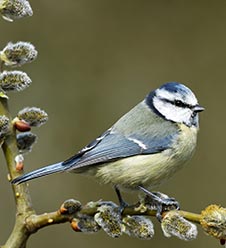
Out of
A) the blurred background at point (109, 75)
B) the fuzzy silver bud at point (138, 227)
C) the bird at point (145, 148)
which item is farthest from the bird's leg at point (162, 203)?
the blurred background at point (109, 75)

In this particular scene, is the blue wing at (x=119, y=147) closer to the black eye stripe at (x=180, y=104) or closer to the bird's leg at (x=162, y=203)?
the black eye stripe at (x=180, y=104)

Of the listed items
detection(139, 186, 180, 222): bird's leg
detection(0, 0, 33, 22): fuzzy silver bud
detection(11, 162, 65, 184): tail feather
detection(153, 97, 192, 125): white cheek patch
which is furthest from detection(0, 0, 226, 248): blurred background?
detection(0, 0, 33, 22): fuzzy silver bud

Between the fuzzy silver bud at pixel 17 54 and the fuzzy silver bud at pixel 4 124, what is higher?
the fuzzy silver bud at pixel 17 54

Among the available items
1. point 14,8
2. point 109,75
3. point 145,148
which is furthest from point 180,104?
point 109,75

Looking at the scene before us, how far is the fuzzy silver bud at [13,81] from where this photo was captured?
1575mm

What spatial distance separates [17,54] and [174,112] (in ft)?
2.72

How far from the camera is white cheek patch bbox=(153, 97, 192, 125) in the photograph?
7.55 feet

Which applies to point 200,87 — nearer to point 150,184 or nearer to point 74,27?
point 74,27

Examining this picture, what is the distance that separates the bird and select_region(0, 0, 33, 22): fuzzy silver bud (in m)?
0.55

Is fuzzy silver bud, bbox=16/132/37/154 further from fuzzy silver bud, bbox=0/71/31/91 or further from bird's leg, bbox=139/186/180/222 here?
bird's leg, bbox=139/186/180/222

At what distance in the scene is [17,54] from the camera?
1.65 m

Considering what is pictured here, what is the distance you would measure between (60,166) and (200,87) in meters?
2.44

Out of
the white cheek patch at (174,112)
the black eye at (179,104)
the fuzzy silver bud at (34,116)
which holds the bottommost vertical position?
the white cheek patch at (174,112)

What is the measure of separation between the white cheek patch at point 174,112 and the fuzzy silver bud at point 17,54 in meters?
0.78
